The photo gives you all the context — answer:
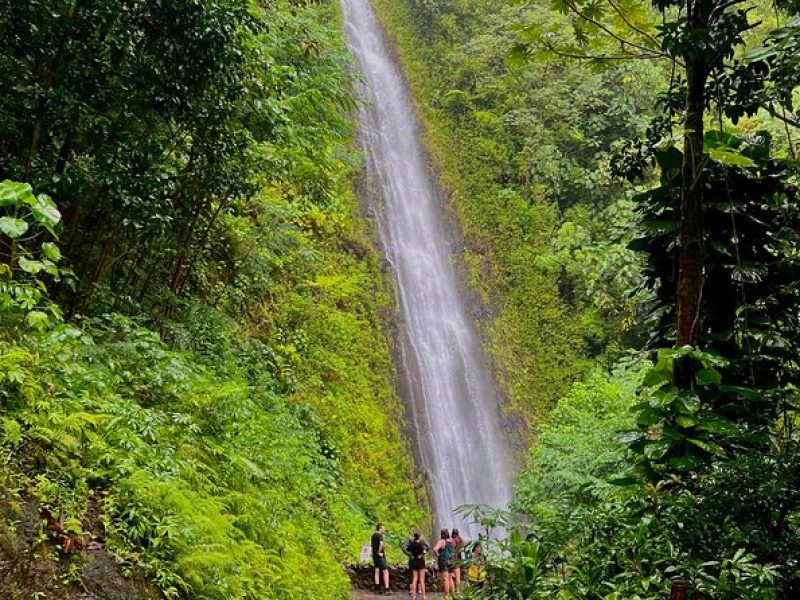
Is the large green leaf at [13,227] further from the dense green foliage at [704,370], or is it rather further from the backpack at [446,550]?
the backpack at [446,550]

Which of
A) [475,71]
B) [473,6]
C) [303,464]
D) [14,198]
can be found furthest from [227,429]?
[473,6]

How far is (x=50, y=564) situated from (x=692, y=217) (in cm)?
368

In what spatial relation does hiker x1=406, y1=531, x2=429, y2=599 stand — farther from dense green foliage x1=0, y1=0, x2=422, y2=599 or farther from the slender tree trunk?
the slender tree trunk

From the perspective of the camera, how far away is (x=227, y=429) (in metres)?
6.64

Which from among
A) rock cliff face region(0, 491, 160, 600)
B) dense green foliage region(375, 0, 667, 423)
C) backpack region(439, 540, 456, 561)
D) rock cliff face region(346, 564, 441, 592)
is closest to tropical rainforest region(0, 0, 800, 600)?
rock cliff face region(0, 491, 160, 600)

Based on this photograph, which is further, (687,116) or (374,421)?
(374,421)

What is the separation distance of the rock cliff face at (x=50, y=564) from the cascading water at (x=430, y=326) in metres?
9.62

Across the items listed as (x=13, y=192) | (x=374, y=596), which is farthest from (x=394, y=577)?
(x=13, y=192)

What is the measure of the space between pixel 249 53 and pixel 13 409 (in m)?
4.37

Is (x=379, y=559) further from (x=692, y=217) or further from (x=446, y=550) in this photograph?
(x=692, y=217)

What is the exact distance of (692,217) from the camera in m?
3.32

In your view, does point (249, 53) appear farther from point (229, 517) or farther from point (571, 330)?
point (571, 330)

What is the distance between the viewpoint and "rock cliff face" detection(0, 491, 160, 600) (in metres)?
3.11

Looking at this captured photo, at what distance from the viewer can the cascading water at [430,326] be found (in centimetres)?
1479
